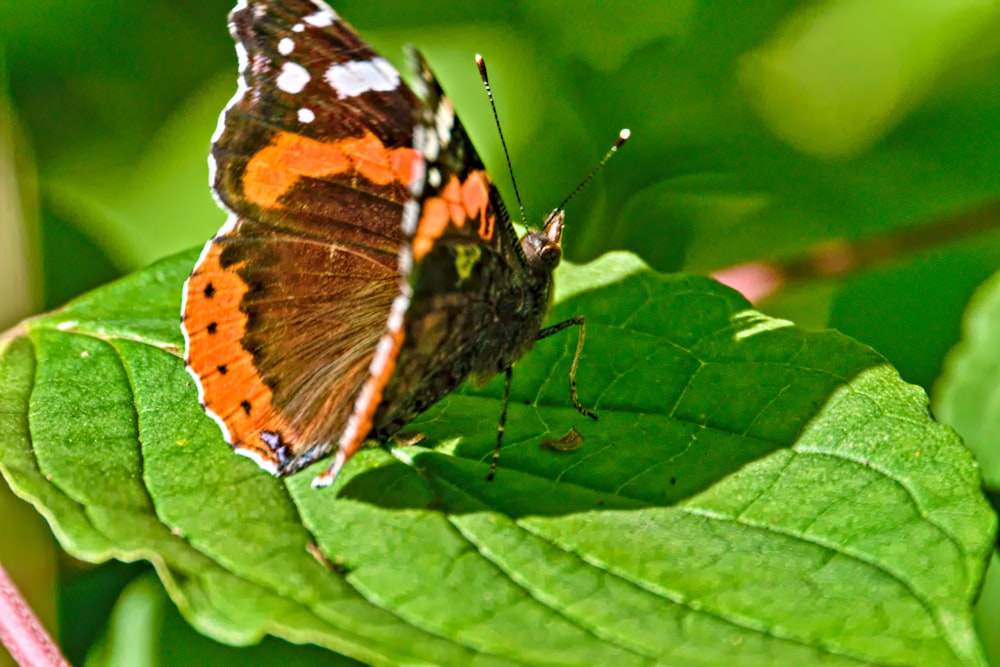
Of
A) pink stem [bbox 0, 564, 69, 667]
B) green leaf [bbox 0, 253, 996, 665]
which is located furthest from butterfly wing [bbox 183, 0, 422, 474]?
pink stem [bbox 0, 564, 69, 667]

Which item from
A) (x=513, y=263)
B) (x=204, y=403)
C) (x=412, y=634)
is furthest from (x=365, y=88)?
(x=412, y=634)

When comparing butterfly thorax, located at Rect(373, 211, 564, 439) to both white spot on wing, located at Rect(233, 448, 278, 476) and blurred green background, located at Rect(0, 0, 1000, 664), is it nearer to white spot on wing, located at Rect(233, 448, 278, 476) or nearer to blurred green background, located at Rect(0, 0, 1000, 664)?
white spot on wing, located at Rect(233, 448, 278, 476)

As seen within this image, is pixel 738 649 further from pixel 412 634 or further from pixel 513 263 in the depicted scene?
pixel 513 263

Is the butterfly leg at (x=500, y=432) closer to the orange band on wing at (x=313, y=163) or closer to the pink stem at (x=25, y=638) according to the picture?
the orange band on wing at (x=313, y=163)

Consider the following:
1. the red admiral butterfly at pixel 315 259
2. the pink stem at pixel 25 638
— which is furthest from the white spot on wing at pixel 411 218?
the pink stem at pixel 25 638

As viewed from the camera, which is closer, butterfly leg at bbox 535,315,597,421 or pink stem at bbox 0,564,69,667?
pink stem at bbox 0,564,69,667
